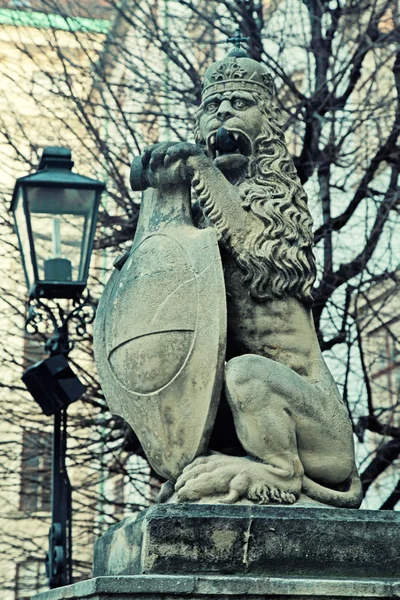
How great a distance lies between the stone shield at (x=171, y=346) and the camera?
4605 millimetres

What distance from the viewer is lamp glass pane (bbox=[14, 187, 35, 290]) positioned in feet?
26.6

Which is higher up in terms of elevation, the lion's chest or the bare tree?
the bare tree

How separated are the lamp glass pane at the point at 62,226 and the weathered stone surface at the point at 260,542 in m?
3.79

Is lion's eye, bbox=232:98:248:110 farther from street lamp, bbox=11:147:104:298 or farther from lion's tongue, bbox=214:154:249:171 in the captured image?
street lamp, bbox=11:147:104:298

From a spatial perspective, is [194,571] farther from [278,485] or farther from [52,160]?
[52,160]

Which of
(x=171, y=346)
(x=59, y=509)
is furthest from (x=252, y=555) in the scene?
(x=59, y=509)

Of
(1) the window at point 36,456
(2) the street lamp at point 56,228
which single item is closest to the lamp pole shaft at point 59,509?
(2) the street lamp at point 56,228

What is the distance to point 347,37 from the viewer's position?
38.5ft

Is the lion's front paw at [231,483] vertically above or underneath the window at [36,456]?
underneath

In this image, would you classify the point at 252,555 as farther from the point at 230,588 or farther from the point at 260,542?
Answer: the point at 230,588

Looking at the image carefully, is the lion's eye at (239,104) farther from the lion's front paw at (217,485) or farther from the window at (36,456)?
the window at (36,456)

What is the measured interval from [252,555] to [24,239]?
171 inches

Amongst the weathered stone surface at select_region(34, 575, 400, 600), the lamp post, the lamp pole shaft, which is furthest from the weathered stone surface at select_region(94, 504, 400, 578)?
the lamp post

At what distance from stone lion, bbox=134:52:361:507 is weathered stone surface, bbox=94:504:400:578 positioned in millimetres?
139
